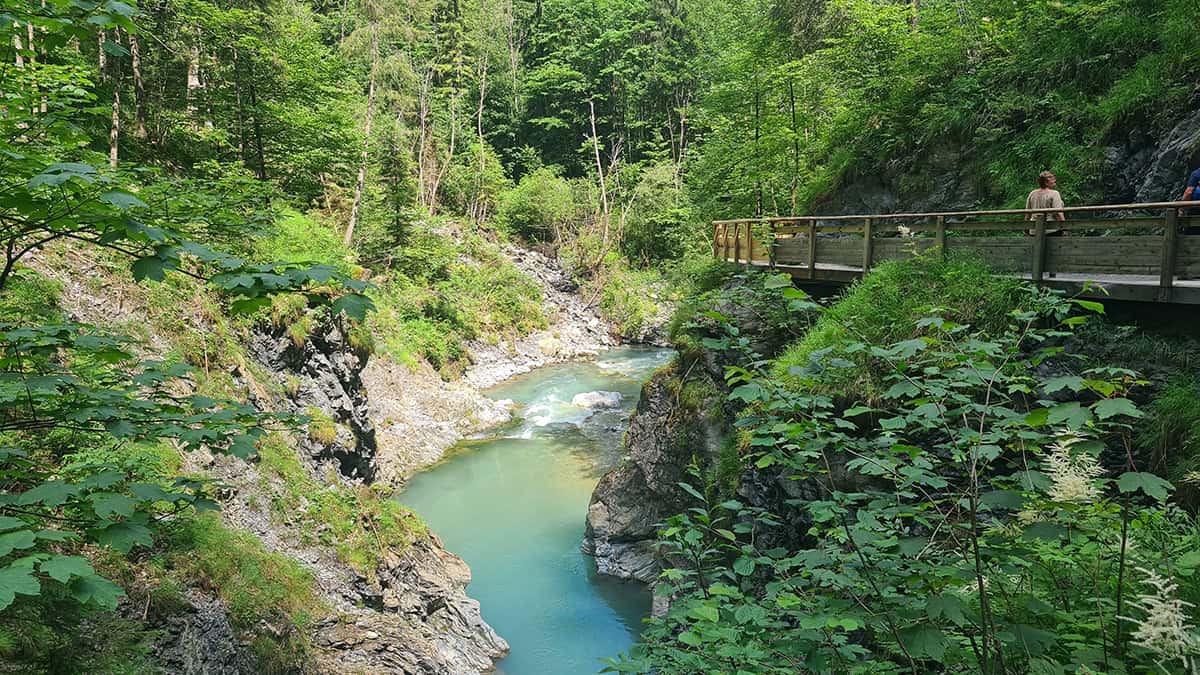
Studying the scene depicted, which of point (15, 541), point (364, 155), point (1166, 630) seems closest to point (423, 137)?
point (364, 155)

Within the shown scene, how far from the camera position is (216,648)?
213 inches

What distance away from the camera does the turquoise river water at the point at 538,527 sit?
9.86 meters

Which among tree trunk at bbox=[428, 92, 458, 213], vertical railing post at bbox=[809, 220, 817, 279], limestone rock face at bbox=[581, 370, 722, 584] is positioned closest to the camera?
vertical railing post at bbox=[809, 220, 817, 279]

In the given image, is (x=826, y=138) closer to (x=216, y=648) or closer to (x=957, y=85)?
(x=957, y=85)

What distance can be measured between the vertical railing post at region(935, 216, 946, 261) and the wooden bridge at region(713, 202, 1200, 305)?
0.04 ft

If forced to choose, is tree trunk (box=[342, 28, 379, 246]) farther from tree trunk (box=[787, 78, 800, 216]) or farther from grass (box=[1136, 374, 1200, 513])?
grass (box=[1136, 374, 1200, 513])

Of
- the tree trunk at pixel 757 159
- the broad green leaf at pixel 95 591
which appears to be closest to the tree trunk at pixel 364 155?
the tree trunk at pixel 757 159

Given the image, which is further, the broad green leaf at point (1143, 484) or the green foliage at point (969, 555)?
the green foliage at point (969, 555)

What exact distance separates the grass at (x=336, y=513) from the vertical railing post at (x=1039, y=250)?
30.6 feet

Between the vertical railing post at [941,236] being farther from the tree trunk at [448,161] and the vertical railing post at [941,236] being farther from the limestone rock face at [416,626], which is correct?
the tree trunk at [448,161]

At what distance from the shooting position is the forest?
2.56 meters

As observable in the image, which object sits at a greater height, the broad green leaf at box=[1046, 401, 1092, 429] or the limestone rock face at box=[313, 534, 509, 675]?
the broad green leaf at box=[1046, 401, 1092, 429]

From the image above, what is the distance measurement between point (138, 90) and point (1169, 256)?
710 inches

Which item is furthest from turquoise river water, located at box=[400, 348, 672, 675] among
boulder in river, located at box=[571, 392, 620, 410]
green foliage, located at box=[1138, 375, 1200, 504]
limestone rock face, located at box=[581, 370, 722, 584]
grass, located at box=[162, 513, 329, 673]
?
green foliage, located at box=[1138, 375, 1200, 504]
